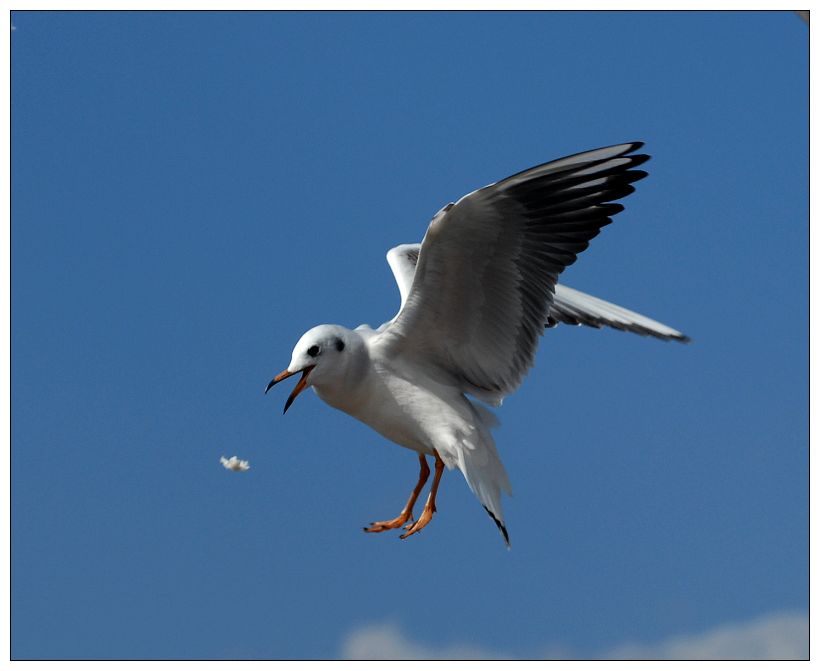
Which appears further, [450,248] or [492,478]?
[492,478]

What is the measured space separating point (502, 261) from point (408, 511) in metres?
1.52

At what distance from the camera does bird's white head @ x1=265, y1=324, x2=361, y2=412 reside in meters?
7.19

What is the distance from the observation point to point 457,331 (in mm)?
7453

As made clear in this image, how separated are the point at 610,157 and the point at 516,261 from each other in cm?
67

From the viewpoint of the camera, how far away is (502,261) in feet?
23.7

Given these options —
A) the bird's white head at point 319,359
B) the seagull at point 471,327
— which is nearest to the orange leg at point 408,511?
the seagull at point 471,327

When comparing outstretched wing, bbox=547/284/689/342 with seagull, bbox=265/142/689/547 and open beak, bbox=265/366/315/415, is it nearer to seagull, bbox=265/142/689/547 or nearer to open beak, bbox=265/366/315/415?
seagull, bbox=265/142/689/547

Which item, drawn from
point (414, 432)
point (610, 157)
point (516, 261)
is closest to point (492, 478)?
point (414, 432)

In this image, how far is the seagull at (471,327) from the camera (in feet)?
23.3

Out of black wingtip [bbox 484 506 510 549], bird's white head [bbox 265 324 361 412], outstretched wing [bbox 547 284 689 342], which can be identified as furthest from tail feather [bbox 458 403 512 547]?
outstretched wing [bbox 547 284 689 342]

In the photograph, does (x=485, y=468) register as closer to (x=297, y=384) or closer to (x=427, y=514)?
(x=427, y=514)

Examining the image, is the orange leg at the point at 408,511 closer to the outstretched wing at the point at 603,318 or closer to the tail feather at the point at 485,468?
the tail feather at the point at 485,468
